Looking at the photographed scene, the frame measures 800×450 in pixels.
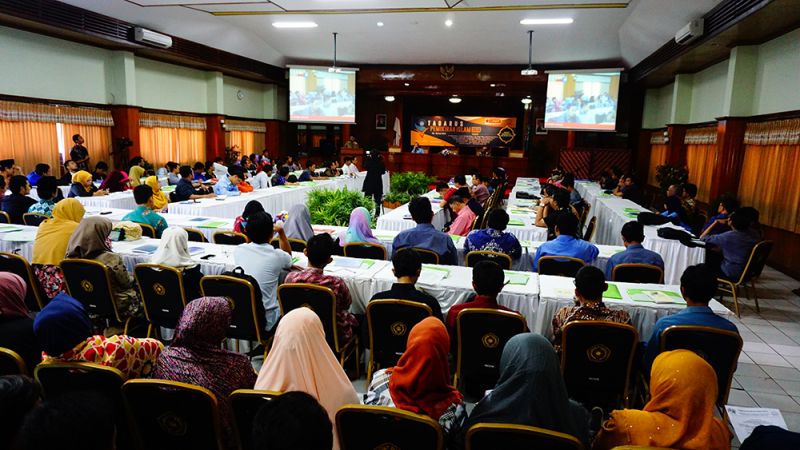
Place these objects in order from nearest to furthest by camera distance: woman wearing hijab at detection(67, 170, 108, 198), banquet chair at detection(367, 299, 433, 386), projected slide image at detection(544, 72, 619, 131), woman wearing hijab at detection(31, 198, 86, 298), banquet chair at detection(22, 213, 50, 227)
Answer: banquet chair at detection(367, 299, 433, 386) < woman wearing hijab at detection(31, 198, 86, 298) < banquet chair at detection(22, 213, 50, 227) < woman wearing hijab at detection(67, 170, 108, 198) < projected slide image at detection(544, 72, 619, 131)

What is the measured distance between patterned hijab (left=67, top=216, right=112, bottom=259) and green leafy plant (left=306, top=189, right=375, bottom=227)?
12.4 feet

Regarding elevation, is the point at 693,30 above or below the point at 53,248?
above

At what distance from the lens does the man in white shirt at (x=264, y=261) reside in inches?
146

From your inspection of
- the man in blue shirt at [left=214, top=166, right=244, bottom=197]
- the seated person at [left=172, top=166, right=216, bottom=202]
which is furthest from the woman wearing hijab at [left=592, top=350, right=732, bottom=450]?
the man in blue shirt at [left=214, top=166, right=244, bottom=197]

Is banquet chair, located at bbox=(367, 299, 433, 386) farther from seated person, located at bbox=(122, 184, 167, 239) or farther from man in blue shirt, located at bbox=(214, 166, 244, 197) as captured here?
man in blue shirt, located at bbox=(214, 166, 244, 197)

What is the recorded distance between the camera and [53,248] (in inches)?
159

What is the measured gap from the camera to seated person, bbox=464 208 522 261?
16.1 feet

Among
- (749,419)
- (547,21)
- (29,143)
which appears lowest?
(749,419)

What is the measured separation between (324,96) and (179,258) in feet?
41.3

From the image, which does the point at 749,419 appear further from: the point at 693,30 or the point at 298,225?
the point at 693,30

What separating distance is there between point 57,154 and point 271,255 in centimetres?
940

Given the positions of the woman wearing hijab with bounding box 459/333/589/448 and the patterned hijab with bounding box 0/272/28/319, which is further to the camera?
the patterned hijab with bounding box 0/272/28/319

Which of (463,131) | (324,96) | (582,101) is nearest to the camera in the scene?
(582,101)

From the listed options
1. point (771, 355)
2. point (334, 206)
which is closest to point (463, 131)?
point (334, 206)
